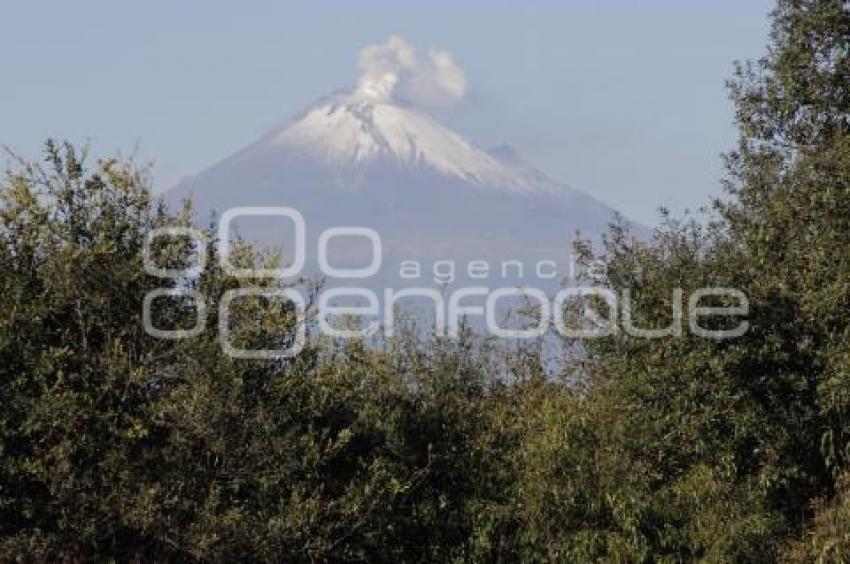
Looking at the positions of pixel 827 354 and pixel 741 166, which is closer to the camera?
pixel 827 354

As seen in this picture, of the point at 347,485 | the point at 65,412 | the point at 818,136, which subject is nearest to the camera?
the point at 65,412

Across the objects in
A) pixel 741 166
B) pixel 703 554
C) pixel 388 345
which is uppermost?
pixel 741 166

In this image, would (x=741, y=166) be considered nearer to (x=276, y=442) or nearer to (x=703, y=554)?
(x=703, y=554)

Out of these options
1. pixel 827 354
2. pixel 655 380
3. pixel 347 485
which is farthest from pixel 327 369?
pixel 827 354

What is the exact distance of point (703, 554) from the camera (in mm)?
29672

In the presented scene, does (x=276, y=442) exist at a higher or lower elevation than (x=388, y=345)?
lower

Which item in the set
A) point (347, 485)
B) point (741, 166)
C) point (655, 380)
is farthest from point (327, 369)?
point (741, 166)

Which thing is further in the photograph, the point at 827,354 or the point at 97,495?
the point at 827,354

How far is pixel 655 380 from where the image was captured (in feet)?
108

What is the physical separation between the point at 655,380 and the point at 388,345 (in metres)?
5.69

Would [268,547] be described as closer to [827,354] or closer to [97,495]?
[97,495]

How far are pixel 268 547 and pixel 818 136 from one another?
692 inches

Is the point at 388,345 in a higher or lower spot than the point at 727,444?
higher

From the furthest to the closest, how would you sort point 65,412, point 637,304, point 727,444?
point 637,304, point 727,444, point 65,412
